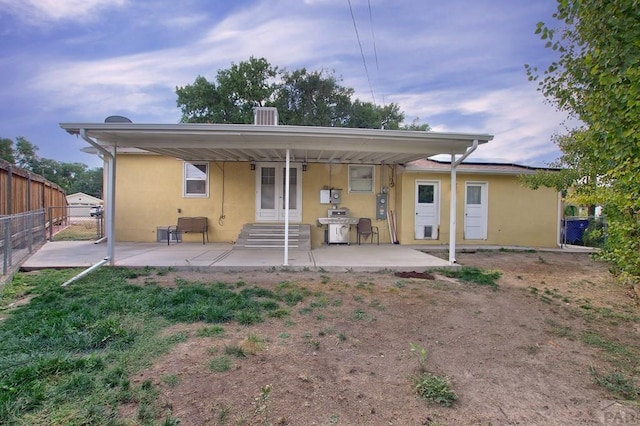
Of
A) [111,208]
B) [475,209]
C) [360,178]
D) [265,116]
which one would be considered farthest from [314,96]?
[111,208]

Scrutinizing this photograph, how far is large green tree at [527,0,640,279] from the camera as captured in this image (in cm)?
271

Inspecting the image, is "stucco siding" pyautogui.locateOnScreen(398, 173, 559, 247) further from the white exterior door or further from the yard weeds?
the yard weeds

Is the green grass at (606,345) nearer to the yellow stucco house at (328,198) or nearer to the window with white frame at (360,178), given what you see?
the yellow stucco house at (328,198)

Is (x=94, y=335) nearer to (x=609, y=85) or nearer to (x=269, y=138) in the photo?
(x=269, y=138)

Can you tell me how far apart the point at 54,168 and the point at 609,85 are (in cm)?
6422

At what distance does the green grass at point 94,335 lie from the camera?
6.92 ft

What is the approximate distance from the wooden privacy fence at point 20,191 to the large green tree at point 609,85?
10.6 metres

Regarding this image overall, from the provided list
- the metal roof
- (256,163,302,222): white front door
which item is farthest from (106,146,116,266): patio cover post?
(256,163,302,222): white front door

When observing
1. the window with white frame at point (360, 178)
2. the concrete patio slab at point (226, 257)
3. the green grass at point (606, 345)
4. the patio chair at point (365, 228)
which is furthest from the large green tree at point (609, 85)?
the window with white frame at point (360, 178)

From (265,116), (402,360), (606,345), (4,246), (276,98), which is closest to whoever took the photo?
(402,360)

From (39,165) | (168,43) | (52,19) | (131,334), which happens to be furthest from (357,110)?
(39,165)

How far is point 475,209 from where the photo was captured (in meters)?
10.5

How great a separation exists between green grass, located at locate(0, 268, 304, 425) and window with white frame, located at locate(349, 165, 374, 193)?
6010 mm

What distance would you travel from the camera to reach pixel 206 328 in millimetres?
3508
